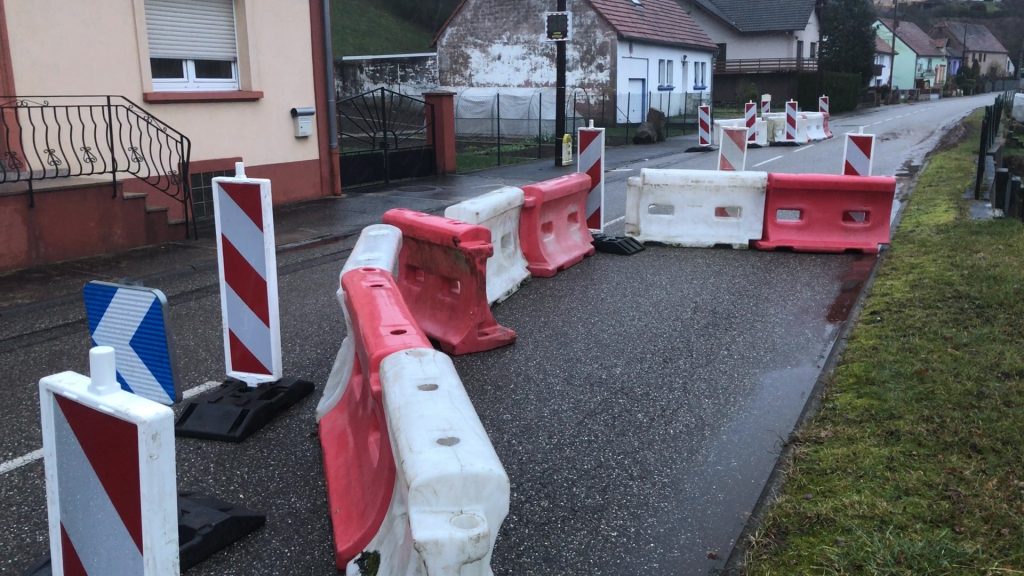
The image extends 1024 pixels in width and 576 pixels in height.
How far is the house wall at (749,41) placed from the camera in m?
59.8

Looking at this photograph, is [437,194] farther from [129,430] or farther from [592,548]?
[129,430]

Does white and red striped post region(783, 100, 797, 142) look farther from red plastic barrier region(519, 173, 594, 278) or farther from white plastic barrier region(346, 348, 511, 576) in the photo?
white plastic barrier region(346, 348, 511, 576)

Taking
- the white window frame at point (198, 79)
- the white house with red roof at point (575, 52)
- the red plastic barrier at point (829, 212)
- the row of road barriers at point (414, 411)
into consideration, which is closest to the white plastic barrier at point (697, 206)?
the red plastic barrier at point (829, 212)

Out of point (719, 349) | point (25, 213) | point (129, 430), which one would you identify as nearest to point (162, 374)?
point (129, 430)

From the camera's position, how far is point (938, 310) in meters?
6.48

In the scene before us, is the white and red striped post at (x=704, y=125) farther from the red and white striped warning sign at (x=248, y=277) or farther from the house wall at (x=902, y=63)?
the house wall at (x=902, y=63)

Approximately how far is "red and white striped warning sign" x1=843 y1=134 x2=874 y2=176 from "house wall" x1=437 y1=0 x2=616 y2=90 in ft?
80.7

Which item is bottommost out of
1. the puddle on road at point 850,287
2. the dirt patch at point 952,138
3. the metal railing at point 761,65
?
the puddle on road at point 850,287

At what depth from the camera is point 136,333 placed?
9.80 ft

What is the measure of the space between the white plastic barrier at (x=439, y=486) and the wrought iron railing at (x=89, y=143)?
8.23m

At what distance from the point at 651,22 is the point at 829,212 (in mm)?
30871

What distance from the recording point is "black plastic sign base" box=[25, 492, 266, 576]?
3.56 metres

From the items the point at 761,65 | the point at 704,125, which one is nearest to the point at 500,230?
the point at 704,125

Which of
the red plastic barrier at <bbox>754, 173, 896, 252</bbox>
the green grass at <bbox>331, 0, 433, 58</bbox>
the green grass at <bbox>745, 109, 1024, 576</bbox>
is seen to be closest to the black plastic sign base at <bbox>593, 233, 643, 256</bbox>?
the red plastic barrier at <bbox>754, 173, 896, 252</bbox>
